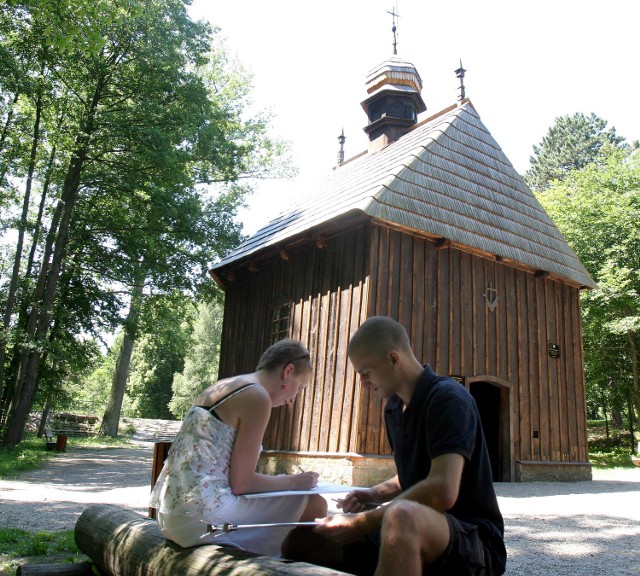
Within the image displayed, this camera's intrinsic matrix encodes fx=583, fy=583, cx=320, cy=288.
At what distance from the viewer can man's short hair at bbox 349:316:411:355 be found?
277 centimetres

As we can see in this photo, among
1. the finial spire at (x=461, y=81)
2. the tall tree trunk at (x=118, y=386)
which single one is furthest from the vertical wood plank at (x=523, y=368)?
the tall tree trunk at (x=118, y=386)

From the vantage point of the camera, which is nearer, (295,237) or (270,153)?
(295,237)

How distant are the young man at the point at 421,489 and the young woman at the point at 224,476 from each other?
42 cm

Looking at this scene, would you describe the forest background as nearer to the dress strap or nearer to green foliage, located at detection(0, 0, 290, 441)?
green foliage, located at detection(0, 0, 290, 441)

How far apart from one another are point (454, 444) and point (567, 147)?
51053 millimetres

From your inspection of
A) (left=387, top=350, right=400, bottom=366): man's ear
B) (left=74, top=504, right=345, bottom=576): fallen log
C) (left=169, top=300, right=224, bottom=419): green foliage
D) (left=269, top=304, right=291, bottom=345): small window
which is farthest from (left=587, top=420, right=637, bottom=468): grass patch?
(left=169, top=300, right=224, bottom=419): green foliage

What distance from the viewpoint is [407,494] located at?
7.86 feet

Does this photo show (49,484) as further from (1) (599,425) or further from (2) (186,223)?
(1) (599,425)

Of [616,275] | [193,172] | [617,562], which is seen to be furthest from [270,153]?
[617,562]

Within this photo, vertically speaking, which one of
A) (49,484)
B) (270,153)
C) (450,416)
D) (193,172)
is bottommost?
(49,484)

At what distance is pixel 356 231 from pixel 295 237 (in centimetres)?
169

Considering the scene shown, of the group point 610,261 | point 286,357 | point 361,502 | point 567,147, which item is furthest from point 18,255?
point 567,147

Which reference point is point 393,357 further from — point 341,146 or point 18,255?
point 341,146

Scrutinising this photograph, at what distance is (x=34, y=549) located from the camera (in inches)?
185
